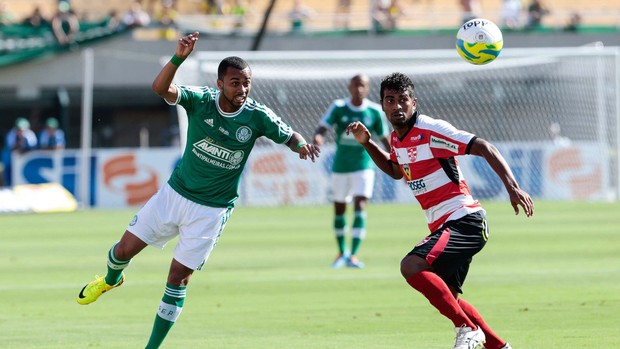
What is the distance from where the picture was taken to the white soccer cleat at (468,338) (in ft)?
26.0

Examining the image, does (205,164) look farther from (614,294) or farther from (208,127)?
(614,294)

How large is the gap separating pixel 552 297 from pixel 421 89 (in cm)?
2150

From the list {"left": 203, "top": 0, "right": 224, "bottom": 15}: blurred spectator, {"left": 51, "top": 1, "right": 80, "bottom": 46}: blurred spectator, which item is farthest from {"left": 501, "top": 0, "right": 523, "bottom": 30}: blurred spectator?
{"left": 51, "top": 1, "right": 80, "bottom": 46}: blurred spectator

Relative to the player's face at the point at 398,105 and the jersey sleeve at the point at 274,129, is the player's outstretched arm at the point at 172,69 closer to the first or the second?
the jersey sleeve at the point at 274,129

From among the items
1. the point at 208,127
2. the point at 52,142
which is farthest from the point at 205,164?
the point at 52,142

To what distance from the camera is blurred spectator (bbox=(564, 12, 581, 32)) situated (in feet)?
130

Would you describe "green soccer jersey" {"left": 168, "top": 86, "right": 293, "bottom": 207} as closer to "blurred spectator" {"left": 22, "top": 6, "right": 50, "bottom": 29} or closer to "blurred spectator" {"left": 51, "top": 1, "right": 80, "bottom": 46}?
"blurred spectator" {"left": 51, "top": 1, "right": 80, "bottom": 46}

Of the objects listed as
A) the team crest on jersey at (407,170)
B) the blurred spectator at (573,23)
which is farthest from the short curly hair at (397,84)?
the blurred spectator at (573,23)

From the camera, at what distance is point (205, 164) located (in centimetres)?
892

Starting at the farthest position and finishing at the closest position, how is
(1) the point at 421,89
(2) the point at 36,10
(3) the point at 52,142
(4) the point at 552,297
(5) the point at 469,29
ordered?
(2) the point at 36,10
(1) the point at 421,89
(3) the point at 52,142
(4) the point at 552,297
(5) the point at 469,29

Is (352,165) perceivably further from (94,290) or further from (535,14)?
(535,14)

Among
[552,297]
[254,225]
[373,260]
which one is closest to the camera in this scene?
[552,297]

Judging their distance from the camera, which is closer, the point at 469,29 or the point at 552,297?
the point at 469,29

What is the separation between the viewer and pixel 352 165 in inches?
632
